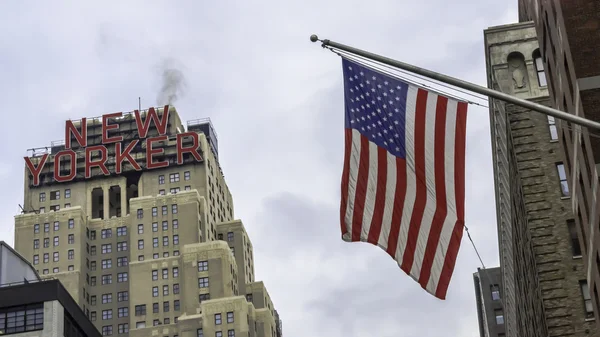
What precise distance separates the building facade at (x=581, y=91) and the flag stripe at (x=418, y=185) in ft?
26.0

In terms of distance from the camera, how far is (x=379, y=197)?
103ft

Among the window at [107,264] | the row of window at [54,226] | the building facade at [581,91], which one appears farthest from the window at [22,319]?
the row of window at [54,226]

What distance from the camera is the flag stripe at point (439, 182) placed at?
1179 inches

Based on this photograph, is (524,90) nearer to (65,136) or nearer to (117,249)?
(117,249)

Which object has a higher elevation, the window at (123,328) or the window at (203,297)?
the window at (203,297)

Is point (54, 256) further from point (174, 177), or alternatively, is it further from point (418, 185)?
point (418, 185)

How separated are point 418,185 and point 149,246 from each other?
480 feet

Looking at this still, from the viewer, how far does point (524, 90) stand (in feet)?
222

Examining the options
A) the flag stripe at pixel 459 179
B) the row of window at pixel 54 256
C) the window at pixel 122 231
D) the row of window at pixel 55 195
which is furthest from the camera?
the row of window at pixel 55 195

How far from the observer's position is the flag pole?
894 inches

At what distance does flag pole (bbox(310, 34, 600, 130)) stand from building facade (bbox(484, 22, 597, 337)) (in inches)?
1334

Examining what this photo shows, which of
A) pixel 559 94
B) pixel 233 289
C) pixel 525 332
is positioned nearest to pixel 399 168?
pixel 559 94

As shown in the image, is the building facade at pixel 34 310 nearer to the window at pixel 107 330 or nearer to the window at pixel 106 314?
the window at pixel 107 330

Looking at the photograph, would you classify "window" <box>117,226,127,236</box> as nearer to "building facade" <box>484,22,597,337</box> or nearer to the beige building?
the beige building
